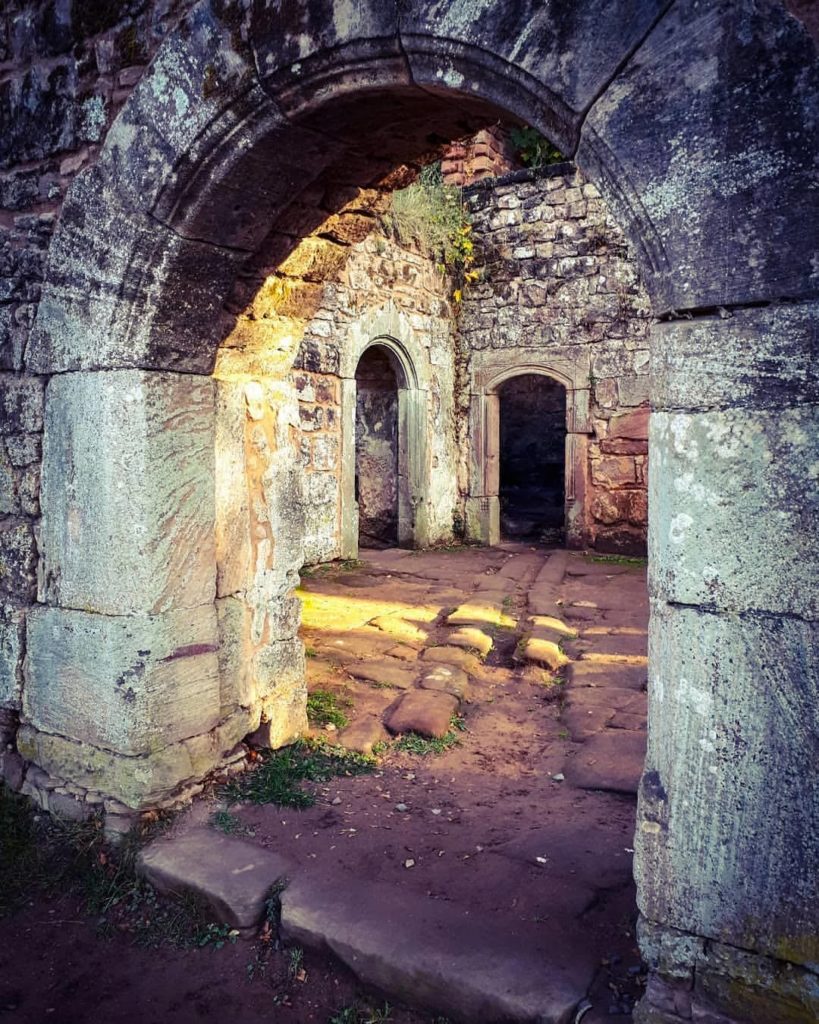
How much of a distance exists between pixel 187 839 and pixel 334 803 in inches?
22.0

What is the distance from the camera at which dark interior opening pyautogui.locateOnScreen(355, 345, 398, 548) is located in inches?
352

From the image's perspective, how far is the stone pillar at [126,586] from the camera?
2730 millimetres

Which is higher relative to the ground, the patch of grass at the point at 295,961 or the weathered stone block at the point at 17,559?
the weathered stone block at the point at 17,559

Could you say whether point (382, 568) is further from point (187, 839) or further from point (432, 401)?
point (187, 839)

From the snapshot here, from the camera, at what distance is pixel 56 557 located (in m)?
2.91

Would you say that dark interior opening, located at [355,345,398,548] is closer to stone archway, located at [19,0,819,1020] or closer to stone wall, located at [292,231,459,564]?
stone wall, located at [292,231,459,564]

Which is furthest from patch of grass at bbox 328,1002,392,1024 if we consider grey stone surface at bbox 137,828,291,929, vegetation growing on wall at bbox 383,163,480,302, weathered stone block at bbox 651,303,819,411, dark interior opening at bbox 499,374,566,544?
dark interior opening at bbox 499,374,566,544

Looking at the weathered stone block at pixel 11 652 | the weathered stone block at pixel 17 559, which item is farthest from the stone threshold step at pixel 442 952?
the weathered stone block at pixel 17 559

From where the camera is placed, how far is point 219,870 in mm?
2572

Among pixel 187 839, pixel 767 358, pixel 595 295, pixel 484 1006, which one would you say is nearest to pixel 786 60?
pixel 767 358

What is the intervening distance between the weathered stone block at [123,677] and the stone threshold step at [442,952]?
2.58 ft

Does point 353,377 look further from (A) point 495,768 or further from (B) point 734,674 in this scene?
(B) point 734,674

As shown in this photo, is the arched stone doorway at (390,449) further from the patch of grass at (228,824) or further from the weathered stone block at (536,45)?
the weathered stone block at (536,45)

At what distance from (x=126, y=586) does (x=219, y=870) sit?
100cm
